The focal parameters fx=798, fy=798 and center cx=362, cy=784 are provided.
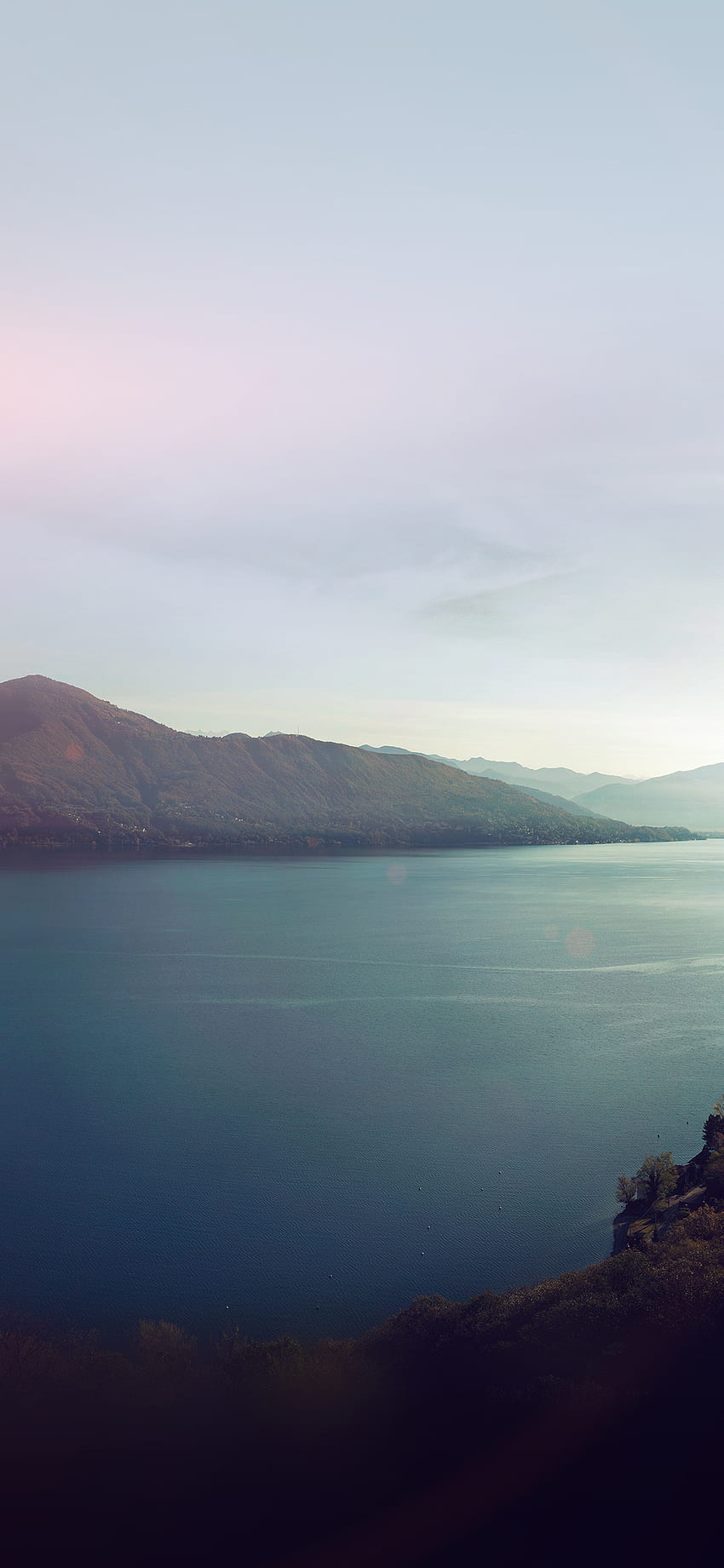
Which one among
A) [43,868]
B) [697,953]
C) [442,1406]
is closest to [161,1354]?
[442,1406]

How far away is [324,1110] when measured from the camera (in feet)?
146

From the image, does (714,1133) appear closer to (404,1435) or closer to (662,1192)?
(662,1192)

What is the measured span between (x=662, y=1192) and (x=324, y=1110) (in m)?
19.0

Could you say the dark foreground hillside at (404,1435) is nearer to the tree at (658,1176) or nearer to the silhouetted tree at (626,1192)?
the tree at (658,1176)

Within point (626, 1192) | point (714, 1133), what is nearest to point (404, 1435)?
point (626, 1192)

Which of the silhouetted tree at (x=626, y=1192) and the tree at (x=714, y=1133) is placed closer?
the silhouetted tree at (x=626, y=1192)

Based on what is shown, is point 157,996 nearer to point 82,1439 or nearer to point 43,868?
point 82,1439

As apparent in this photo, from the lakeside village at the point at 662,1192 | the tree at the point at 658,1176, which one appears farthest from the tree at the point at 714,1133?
the tree at the point at 658,1176

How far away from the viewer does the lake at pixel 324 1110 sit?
29578 mm

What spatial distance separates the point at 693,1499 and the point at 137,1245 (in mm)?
21069

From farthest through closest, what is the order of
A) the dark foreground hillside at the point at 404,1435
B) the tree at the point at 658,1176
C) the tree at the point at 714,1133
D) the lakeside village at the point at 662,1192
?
the tree at the point at 714,1133
the tree at the point at 658,1176
the lakeside village at the point at 662,1192
the dark foreground hillside at the point at 404,1435

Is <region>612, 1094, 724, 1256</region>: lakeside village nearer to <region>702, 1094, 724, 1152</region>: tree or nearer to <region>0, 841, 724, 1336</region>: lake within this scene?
<region>702, 1094, 724, 1152</region>: tree

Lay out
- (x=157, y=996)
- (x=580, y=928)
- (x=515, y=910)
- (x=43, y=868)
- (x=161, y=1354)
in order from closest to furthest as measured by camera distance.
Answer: (x=161, y=1354)
(x=157, y=996)
(x=580, y=928)
(x=515, y=910)
(x=43, y=868)

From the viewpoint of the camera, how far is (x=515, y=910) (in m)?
128
